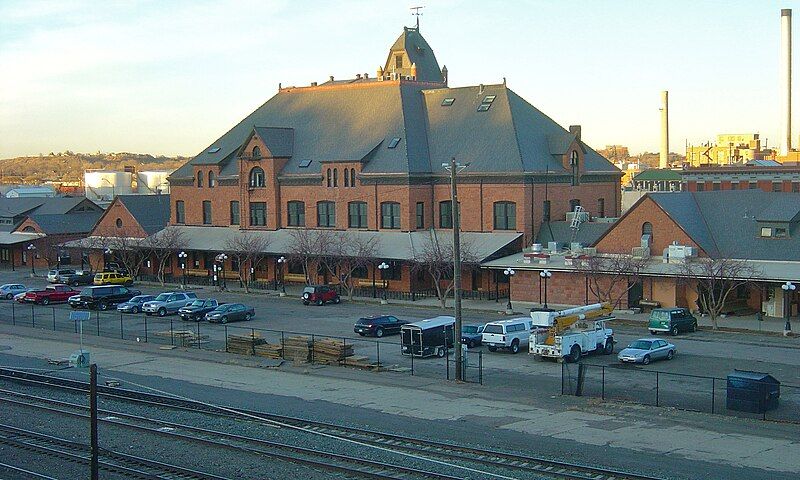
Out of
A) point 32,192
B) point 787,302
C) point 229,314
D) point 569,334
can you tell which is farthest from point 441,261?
point 32,192

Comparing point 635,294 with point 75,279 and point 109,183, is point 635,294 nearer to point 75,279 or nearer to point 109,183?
point 75,279

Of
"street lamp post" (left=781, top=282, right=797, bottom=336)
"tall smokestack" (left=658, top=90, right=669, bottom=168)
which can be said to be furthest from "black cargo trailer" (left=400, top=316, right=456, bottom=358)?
"tall smokestack" (left=658, top=90, right=669, bottom=168)

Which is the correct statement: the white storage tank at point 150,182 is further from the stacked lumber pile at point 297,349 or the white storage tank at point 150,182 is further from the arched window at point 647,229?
the stacked lumber pile at point 297,349

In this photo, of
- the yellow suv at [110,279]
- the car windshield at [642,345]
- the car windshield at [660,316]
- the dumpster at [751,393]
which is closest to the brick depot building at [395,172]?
the yellow suv at [110,279]

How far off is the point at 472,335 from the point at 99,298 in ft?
94.3

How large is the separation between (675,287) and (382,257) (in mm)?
20395

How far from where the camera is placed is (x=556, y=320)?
43188mm

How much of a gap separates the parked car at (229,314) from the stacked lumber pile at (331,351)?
47.4ft

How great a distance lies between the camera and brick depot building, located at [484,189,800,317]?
54969 millimetres

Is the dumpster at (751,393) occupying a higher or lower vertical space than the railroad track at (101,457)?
higher

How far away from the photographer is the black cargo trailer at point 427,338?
146 ft

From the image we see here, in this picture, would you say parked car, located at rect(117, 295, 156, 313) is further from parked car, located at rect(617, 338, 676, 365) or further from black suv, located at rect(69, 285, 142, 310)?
parked car, located at rect(617, 338, 676, 365)

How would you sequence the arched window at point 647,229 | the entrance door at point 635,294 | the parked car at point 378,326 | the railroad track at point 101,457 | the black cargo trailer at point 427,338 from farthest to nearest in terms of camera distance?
1. the arched window at point 647,229
2. the entrance door at point 635,294
3. the parked car at point 378,326
4. the black cargo trailer at point 427,338
5. the railroad track at point 101,457

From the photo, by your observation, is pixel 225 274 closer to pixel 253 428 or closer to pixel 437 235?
pixel 437 235
